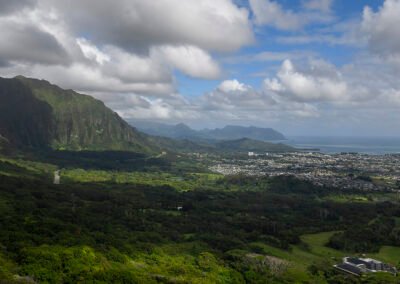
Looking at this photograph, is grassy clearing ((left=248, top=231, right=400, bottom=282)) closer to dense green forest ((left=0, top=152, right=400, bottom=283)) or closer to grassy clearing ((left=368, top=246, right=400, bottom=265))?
grassy clearing ((left=368, top=246, right=400, bottom=265))

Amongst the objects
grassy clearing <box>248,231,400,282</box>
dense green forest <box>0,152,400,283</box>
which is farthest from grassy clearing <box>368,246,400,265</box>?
dense green forest <box>0,152,400,283</box>

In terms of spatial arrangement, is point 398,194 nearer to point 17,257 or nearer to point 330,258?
point 330,258

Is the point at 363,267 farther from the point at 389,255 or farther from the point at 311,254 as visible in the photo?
the point at 389,255

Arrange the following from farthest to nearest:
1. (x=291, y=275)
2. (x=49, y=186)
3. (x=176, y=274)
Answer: (x=49, y=186), (x=291, y=275), (x=176, y=274)

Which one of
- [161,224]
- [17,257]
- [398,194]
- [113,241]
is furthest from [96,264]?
[398,194]

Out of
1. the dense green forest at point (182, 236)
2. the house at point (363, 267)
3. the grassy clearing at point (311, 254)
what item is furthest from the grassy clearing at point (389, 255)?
the house at point (363, 267)

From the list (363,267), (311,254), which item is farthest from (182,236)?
(363,267)
